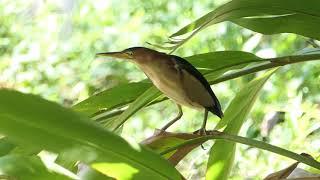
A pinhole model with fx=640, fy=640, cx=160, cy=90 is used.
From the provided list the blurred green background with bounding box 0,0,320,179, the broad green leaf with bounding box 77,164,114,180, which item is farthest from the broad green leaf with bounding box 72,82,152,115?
the blurred green background with bounding box 0,0,320,179

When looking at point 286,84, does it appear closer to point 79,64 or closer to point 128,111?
point 79,64

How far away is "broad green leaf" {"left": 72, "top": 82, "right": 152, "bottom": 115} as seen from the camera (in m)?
0.61

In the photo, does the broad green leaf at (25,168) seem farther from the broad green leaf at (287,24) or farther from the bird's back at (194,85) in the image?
the broad green leaf at (287,24)

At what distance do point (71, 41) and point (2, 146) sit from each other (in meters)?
1.30

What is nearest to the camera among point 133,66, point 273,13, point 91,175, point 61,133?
point 61,133

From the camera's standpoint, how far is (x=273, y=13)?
1.84ft

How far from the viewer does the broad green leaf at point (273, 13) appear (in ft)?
1.77

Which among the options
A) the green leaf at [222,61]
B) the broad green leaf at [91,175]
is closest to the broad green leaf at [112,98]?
the green leaf at [222,61]

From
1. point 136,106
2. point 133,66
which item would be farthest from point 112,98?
point 133,66

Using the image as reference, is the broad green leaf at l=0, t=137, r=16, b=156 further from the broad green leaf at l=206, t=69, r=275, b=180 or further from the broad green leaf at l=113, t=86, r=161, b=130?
the broad green leaf at l=206, t=69, r=275, b=180

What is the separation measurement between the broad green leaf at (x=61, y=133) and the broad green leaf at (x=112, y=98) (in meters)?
0.22

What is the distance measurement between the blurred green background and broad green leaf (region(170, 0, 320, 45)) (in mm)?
441

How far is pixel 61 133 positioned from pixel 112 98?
285 mm

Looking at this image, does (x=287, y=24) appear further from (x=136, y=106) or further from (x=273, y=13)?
(x=136, y=106)
